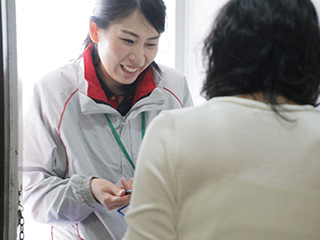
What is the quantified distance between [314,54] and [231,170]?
11.5 inches

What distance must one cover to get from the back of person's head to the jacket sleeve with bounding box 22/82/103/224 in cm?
71

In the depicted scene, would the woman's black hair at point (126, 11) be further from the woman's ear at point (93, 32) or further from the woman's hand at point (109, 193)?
the woman's hand at point (109, 193)

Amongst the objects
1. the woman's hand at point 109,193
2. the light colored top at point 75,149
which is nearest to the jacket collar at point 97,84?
the light colored top at point 75,149

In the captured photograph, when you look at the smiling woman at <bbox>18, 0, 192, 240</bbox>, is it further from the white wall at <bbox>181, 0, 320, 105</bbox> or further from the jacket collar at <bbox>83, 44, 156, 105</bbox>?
the white wall at <bbox>181, 0, 320, 105</bbox>

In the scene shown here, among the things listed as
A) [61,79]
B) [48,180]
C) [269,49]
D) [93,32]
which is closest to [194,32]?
[93,32]

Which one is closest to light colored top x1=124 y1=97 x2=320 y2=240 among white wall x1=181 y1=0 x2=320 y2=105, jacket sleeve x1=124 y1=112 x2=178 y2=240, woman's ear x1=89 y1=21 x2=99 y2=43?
jacket sleeve x1=124 y1=112 x2=178 y2=240

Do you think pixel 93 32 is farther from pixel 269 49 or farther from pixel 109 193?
pixel 269 49

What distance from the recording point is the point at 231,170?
23.1 inches

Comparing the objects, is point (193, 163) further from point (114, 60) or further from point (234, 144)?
point (114, 60)

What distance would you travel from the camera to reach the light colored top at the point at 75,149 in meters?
1.21

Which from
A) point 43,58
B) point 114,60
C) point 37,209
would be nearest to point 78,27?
point 43,58

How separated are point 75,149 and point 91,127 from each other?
0.10 m

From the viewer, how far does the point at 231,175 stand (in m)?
0.59

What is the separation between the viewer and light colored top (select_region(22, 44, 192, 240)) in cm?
121
